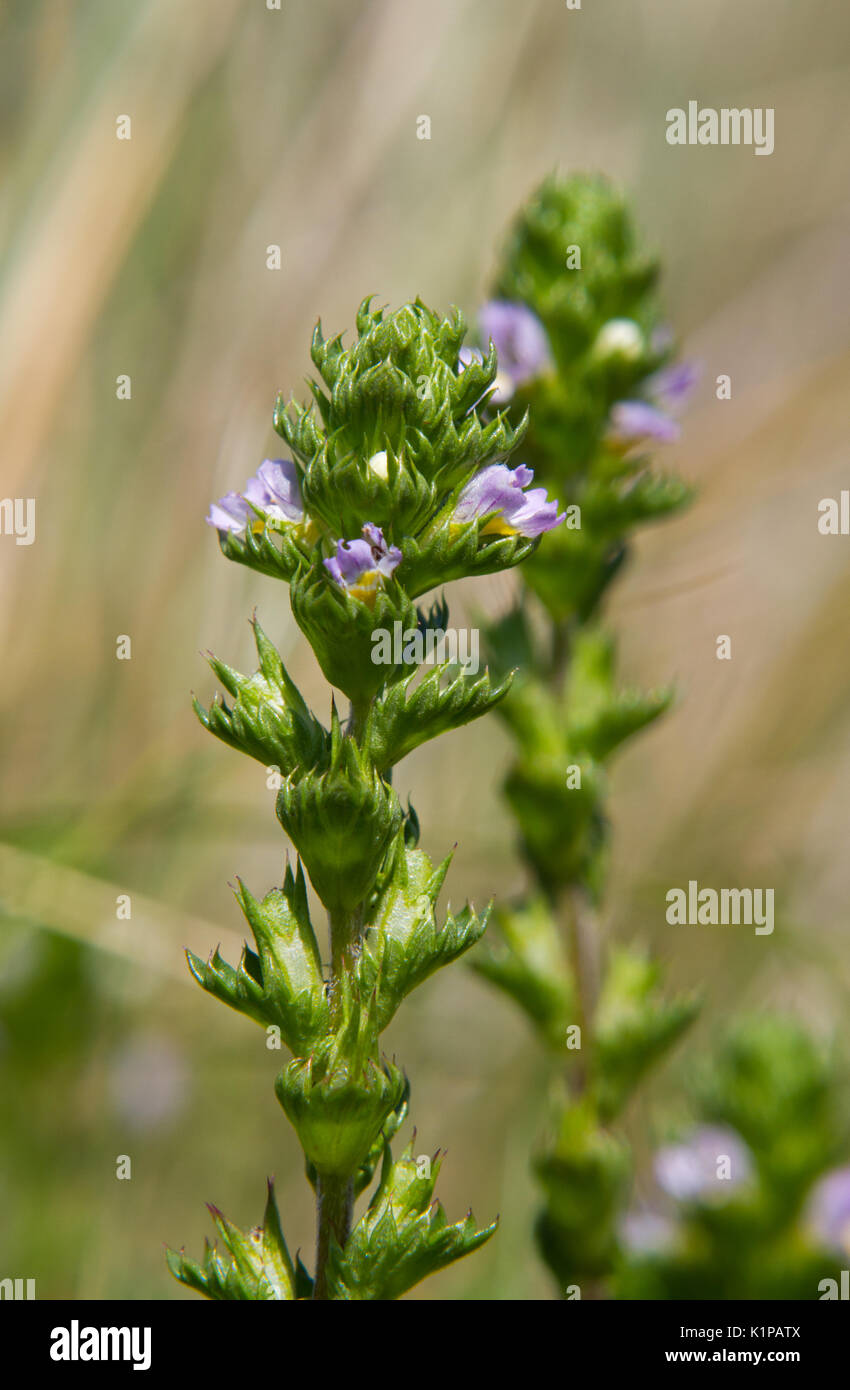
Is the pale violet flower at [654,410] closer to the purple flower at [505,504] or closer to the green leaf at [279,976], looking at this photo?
the purple flower at [505,504]

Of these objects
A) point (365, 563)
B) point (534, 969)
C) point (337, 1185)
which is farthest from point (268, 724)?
point (534, 969)

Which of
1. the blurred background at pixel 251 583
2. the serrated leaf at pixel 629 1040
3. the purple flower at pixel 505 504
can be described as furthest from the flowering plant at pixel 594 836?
the purple flower at pixel 505 504

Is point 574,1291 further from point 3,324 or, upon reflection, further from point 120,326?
point 120,326

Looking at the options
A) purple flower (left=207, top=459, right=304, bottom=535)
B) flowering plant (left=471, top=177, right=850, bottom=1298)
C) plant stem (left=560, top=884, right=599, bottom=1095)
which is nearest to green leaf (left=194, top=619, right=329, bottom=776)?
purple flower (left=207, top=459, right=304, bottom=535)

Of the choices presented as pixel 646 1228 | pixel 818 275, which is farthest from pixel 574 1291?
pixel 818 275

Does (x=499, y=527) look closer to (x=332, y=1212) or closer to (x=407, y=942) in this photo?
(x=407, y=942)

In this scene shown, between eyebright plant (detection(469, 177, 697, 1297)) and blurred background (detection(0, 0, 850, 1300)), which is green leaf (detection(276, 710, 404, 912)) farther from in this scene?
blurred background (detection(0, 0, 850, 1300))
